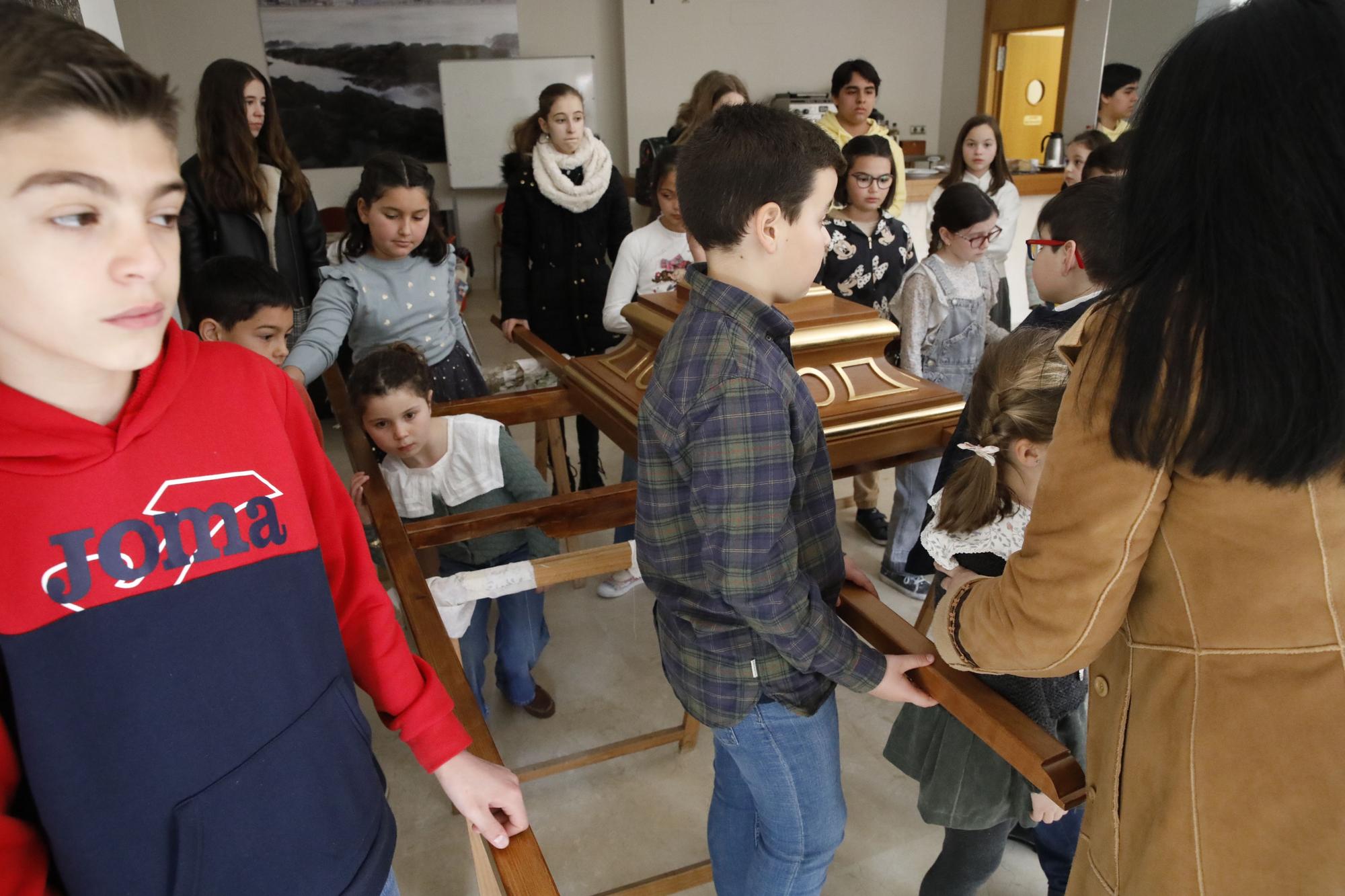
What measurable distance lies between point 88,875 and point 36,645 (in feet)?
0.69

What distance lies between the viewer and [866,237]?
2928mm

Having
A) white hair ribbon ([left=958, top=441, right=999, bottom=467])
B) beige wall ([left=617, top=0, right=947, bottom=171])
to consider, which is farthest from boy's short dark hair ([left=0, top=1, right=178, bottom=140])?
beige wall ([left=617, top=0, right=947, bottom=171])

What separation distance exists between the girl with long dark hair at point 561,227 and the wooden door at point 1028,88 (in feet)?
19.6

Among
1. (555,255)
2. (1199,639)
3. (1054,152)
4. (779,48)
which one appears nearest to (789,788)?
(1199,639)

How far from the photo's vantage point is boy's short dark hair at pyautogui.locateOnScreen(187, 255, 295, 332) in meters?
1.89

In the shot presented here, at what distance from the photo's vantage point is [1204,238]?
0.65 metres

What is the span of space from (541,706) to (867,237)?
1.78m

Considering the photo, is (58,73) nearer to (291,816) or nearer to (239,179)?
(291,816)

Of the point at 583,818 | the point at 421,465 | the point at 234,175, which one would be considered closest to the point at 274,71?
the point at 234,175

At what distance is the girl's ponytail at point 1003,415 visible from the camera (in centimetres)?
124

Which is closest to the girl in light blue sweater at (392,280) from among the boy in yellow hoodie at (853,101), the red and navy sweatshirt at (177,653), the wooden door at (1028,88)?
the red and navy sweatshirt at (177,653)

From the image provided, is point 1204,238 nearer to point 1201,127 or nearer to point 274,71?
point 1201,127

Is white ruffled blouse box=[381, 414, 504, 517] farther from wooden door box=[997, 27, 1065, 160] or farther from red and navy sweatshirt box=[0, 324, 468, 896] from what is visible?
wooden door box=[997, 27, 1065, 160]

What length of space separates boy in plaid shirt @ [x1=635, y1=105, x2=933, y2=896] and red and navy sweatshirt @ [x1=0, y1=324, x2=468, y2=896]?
425mm
